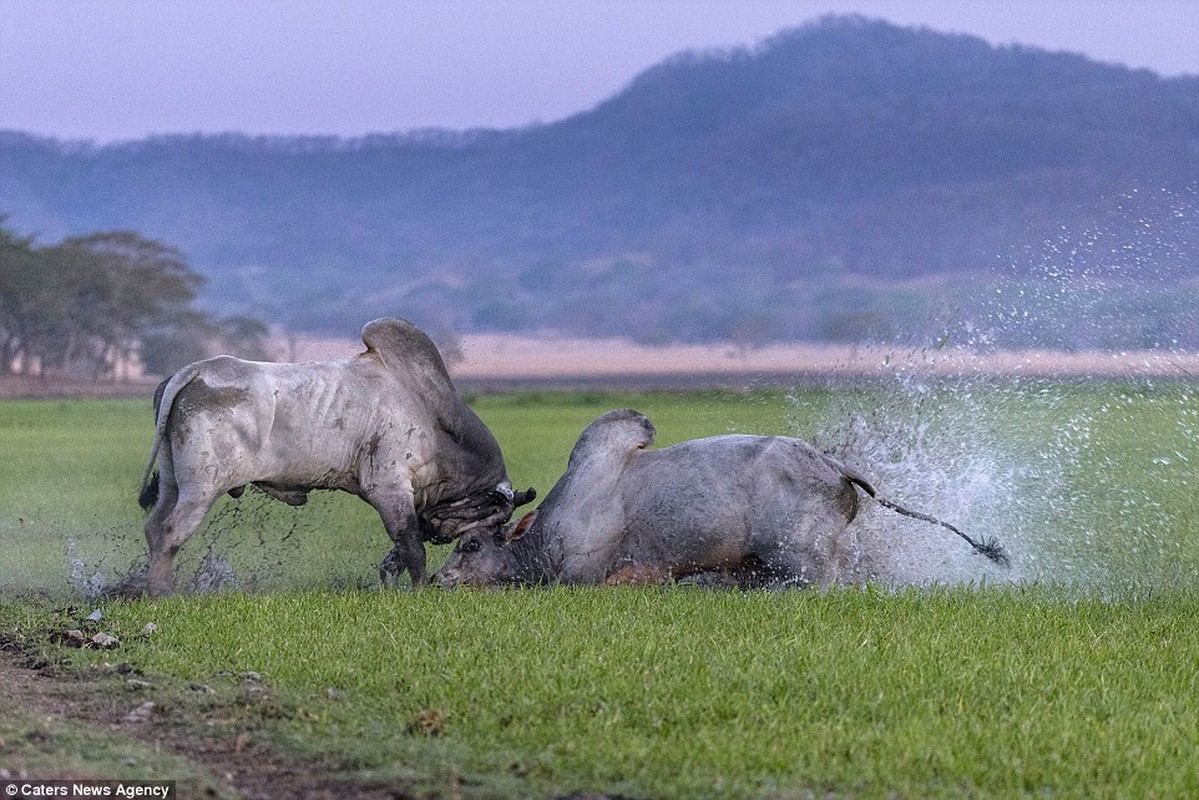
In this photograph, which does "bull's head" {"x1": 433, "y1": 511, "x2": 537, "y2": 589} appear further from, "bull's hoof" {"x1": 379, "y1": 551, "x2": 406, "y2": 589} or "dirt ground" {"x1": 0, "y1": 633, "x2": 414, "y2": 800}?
"dirt ground" {"x1": 0, "y1": 633, "x2": 414, "y2": 800}

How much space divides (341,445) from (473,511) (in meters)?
1.31

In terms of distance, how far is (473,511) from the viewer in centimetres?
1276

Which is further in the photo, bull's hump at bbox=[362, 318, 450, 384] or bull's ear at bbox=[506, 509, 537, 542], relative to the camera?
bull's hump at bbox=[362, 318, 450, 384]

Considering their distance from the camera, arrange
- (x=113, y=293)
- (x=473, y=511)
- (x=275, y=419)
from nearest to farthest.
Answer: (x=275, y=419) < (x=473, y=511) < (x=113, y=293)

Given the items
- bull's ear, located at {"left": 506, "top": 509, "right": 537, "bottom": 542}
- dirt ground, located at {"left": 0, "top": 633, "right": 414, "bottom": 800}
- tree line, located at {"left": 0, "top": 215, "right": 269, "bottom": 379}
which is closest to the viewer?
dirt ground, located at {"left": 0, "top": 633, "right": 414, "bottom": 800}

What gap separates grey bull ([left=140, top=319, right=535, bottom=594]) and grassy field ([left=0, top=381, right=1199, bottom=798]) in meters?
0.70

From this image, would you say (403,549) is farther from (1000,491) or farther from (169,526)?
(1000,491)

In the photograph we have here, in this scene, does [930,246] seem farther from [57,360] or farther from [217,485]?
[217,485]

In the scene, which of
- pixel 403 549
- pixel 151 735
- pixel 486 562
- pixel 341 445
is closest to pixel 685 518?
pixel 486 562

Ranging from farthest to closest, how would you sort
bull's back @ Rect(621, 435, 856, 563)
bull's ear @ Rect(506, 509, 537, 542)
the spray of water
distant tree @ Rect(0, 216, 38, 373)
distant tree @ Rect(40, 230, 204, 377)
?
distant tree @ Rect(40, 230, 204, 377)
distant tree @ Rect(0, 216, 38, 373)
the spray of water
bull's ear @ Rect(506, 509, 537, 542)
bull's back @ Rect(621, 435, 856, 563)

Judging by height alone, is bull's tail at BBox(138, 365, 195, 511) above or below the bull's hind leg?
above

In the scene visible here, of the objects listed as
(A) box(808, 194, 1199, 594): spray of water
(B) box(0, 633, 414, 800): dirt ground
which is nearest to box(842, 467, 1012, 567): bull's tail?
(A) box(808, 194, 1199, 594): spray of water

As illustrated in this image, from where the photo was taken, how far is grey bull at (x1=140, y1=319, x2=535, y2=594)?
37.1 ft

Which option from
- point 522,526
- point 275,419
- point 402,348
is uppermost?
point 402,348
